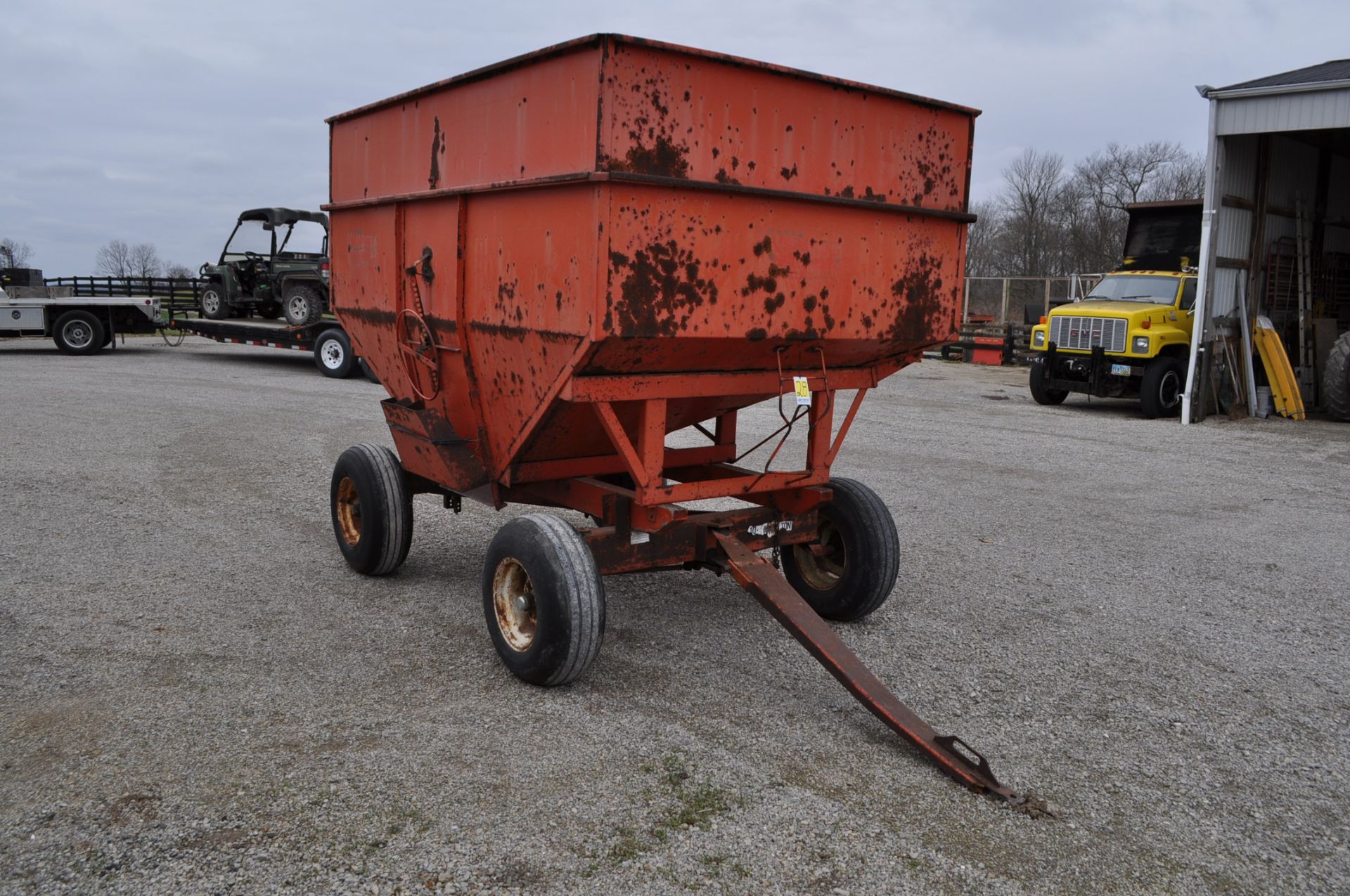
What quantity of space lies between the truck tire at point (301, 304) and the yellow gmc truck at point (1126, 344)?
1120 cm

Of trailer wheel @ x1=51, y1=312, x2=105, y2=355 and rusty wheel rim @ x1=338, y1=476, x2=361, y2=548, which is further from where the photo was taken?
trailer wheel @ x1=51, y1=312, x2=105, y2=355

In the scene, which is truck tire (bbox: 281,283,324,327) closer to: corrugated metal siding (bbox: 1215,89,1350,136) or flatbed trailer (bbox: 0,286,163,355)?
flatbed trailer (bbox: 0,286,163,355)

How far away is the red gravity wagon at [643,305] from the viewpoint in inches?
149

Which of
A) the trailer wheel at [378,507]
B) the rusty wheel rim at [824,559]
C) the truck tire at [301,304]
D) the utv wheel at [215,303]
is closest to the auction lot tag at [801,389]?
the rusty wheel rim at [824,559]

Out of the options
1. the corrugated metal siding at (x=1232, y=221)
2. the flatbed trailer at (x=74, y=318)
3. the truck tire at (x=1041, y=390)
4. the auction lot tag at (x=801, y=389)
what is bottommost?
the truck tire at (x=1041, y=390)

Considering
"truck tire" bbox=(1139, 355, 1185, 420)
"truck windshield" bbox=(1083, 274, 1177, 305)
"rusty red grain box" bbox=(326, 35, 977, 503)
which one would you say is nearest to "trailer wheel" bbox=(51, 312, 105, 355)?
"rusty red grain box" bbox=(326, 35, 977, 503)

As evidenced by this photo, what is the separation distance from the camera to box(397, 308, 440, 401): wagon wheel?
16.7ft

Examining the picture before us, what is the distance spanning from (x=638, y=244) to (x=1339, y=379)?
41.6ft

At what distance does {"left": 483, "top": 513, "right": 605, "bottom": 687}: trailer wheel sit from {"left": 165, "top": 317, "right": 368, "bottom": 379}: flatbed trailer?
12515 millimetres

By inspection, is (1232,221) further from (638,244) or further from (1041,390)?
(638,244)

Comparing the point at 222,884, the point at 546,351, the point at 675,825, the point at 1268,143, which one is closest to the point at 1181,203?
the point at 1268,143

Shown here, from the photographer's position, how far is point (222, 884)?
276 cm

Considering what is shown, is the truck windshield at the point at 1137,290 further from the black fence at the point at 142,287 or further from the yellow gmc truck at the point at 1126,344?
the black fence at the point at 142,287

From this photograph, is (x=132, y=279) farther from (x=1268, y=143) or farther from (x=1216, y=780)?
(x=1216, y=780)
